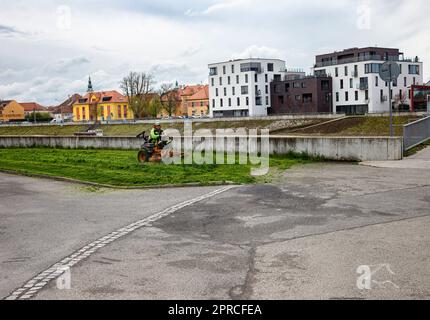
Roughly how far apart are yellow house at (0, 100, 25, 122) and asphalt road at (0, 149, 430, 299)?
7180 inches

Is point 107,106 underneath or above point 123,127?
above

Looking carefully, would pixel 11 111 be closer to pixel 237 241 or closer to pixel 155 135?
pixel 155 135

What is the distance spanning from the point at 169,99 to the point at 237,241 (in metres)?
130

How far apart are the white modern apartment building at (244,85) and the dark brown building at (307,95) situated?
5.52 m

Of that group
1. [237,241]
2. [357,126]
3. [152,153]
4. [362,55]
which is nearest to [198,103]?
[362,55]

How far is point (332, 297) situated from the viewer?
7043mm

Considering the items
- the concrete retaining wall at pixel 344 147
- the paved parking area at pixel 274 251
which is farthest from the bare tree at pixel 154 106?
the paved parking area at pixel 274 251

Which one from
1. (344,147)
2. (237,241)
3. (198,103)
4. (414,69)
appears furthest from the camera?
(198,103)

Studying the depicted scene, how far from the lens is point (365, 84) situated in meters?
95.5

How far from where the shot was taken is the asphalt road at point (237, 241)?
7621mm

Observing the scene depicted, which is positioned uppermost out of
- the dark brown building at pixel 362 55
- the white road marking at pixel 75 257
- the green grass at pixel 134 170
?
the dark brown building at pixel 362 55

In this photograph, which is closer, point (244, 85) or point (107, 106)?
point (244, 85)

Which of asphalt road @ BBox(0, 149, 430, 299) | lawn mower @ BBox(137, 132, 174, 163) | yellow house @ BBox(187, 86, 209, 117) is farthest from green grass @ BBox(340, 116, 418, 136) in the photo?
yellow house @ BBox(187, 86, 209, 117)

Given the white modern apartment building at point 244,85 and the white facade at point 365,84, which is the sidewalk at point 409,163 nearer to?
the white facade at point 365,84
